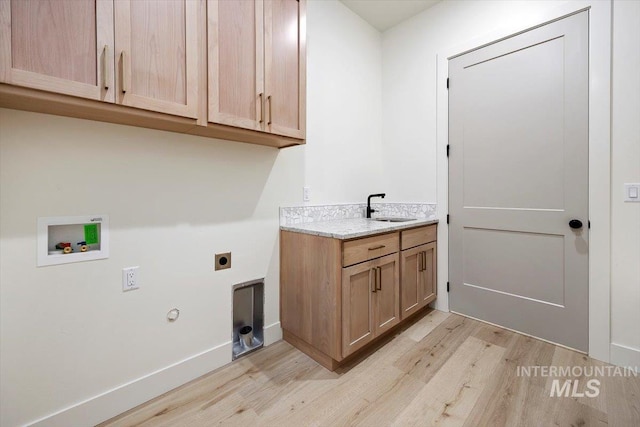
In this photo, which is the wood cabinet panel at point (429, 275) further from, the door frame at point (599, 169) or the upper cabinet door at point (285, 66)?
the upper cabinet door at point (285, 66)

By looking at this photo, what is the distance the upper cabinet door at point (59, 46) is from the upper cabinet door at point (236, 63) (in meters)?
0.43

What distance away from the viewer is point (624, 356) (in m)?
1.73

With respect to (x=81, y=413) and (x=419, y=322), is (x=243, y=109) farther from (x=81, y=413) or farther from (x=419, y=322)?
(x=419, y=322)

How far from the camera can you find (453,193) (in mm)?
2498

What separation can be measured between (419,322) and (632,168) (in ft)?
5.73

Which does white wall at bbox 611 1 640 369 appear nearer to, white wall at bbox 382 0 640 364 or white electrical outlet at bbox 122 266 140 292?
white wall at bbox 382 0 640 364

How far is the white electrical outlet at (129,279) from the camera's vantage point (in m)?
1.44

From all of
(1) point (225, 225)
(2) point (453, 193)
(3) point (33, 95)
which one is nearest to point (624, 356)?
(2) point (453, 193)

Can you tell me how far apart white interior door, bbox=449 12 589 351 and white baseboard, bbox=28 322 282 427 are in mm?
2077

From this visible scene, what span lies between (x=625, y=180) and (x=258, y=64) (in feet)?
7.62

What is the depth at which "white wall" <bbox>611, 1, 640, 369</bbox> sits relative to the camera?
66.3 inches

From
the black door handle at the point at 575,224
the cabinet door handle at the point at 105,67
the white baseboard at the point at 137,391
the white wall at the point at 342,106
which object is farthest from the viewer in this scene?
the white wall at the point at 342,106

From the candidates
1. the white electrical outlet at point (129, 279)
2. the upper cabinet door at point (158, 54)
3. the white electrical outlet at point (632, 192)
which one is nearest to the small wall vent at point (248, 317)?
the white electrical outlet at point (129, 279)

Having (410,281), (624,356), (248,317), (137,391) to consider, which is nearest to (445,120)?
(410,281)
